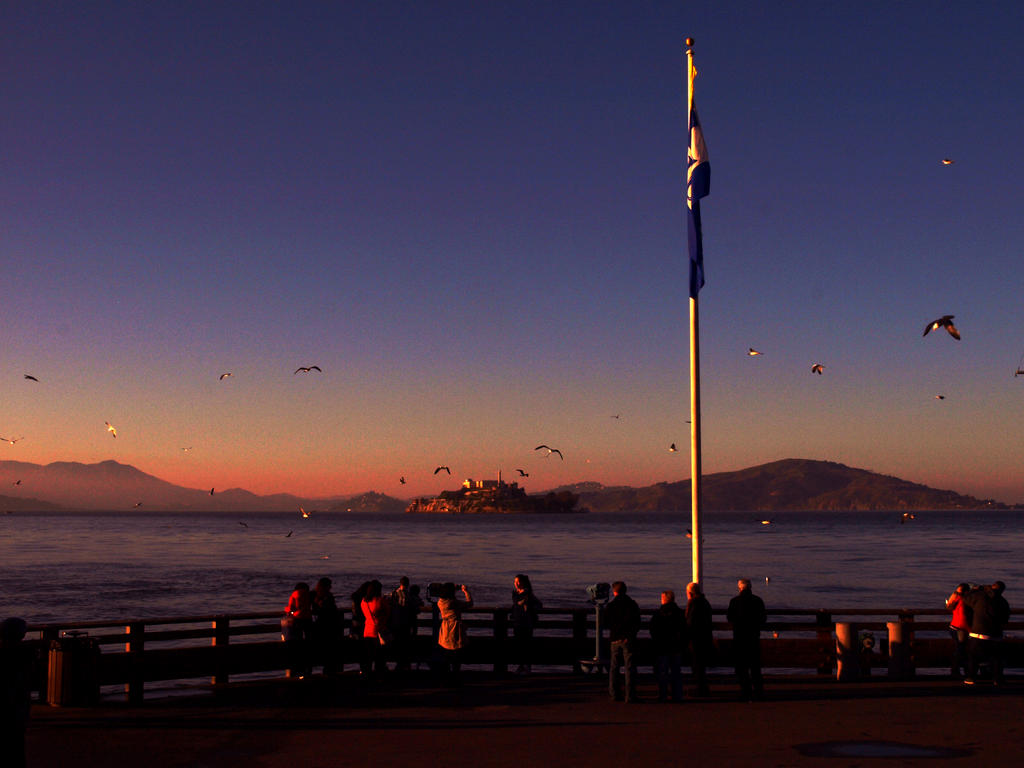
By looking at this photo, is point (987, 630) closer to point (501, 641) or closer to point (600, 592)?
point (600, 592)

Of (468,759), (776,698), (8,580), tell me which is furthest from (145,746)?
(8,580)

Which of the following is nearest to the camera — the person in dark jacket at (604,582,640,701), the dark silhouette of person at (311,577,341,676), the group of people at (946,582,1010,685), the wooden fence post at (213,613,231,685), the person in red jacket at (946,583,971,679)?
the person in dark jacket at (604,582,640,701)

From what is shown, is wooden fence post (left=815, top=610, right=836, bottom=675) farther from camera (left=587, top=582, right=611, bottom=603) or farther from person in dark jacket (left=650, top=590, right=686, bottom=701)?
camera (left=587, top=582, right=611, bottom=603)

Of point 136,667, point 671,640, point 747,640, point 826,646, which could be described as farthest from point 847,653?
point 136,667

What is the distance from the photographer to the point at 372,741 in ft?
39.0

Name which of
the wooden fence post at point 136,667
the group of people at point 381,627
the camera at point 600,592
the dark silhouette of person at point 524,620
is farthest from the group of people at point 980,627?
the wooden fence post at point 136,667

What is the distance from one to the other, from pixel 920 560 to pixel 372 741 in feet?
291

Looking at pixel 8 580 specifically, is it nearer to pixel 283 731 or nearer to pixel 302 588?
pixel 302 588

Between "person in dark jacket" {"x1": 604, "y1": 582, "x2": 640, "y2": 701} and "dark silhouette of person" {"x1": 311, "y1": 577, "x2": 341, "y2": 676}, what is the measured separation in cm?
458

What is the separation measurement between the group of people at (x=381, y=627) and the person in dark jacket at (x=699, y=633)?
3111 millimetres

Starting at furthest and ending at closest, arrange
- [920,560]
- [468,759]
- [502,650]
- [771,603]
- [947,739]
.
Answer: [920,560] < [771,603] < [502,650] < [947,739] < [468,759]

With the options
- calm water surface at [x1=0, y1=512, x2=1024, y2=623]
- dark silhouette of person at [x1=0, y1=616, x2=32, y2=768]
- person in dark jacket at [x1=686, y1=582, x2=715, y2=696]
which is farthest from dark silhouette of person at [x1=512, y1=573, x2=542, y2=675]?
calm water surface at [x1=0, y1=512, x2=1024, y2=623]

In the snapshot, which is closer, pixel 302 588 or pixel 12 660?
pixel 12 660

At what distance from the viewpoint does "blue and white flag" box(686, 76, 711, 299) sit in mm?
18031
